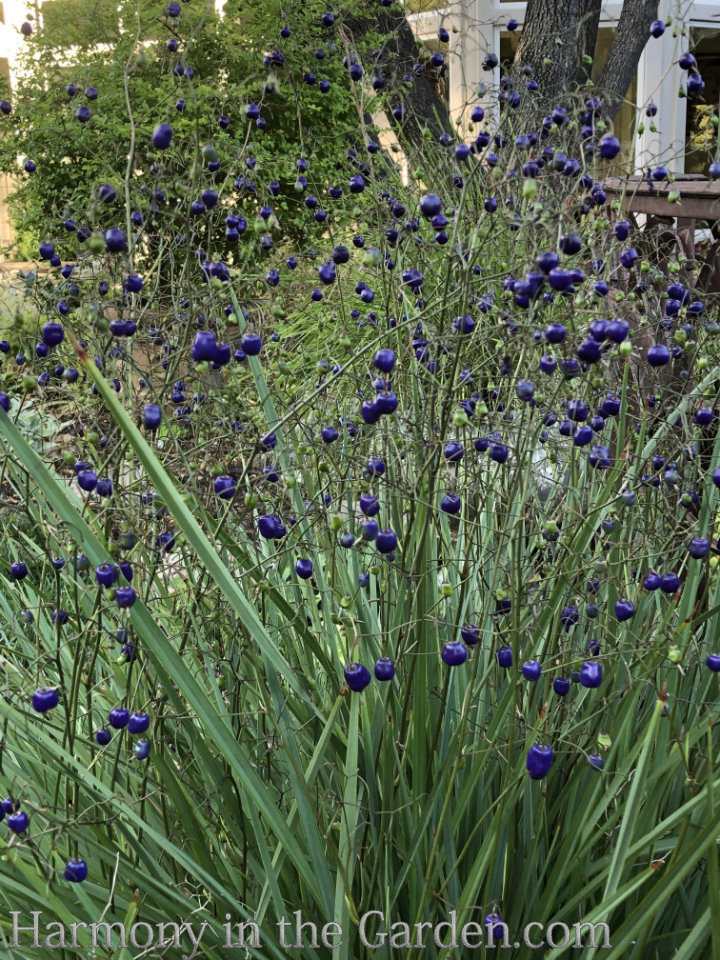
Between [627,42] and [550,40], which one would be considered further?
[627,42]

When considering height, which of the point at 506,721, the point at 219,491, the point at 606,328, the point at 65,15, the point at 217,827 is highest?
the point at 65,15

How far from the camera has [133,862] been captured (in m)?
1.38

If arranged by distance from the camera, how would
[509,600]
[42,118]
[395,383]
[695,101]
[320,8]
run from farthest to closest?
[695,101] → [320,8] → [42,118] → [395,383] → [509,600]

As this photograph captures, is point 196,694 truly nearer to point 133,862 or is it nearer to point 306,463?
point 133,862

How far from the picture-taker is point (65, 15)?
573cm

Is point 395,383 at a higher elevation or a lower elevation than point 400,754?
higher

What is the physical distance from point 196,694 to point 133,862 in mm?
366

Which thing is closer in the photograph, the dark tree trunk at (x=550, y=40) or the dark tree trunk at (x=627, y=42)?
the dark tree trunk at (x=550, y=40)

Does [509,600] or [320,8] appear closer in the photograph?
[509,600]

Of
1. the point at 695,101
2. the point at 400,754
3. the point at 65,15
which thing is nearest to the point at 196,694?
the point at 400,754

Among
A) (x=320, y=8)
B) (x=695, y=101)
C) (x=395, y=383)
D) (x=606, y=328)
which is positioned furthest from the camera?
(x=695, y=101)

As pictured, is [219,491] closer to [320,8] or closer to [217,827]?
[217,827]

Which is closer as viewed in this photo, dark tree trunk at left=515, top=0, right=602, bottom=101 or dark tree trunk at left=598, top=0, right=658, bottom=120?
dark tree trunk at left=515, top=0, right=602, bottom=101

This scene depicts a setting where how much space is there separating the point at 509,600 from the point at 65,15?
18.7 ft
